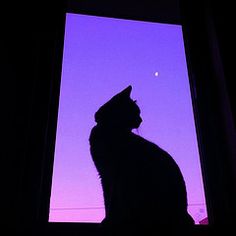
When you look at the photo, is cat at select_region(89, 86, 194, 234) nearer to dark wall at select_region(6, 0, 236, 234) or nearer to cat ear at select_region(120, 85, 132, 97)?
cat ear at select_region(120, 85, 132, 97)

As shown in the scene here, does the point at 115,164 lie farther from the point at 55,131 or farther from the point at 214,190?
the point at 214,190

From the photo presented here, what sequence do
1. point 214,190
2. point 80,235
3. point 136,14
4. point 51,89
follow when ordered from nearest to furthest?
point 80,235
point 214,190
point 51,89
point 136,14

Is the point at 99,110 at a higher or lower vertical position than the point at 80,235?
higher

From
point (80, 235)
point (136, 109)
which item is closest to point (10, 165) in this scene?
point (80, 235)

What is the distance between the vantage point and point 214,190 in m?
1.31

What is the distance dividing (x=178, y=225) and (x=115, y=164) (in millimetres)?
384

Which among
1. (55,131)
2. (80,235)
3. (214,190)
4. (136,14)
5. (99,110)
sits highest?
(136,14)

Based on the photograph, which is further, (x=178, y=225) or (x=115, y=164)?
(x=115, y=164)

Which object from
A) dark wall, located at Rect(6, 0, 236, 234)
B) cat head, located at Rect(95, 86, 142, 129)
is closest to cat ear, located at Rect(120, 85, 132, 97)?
cat head, located at Rect(95, 86, 142, 129)

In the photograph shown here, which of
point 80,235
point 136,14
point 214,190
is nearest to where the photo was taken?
point 80,235

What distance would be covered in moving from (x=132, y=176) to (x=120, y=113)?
36 centimetres

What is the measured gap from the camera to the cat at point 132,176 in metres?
1.21

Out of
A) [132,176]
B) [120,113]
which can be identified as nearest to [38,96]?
[120,113]

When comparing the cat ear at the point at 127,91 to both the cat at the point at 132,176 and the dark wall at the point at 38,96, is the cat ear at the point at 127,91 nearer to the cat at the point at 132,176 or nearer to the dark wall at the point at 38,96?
the cat at the point at 132,176
